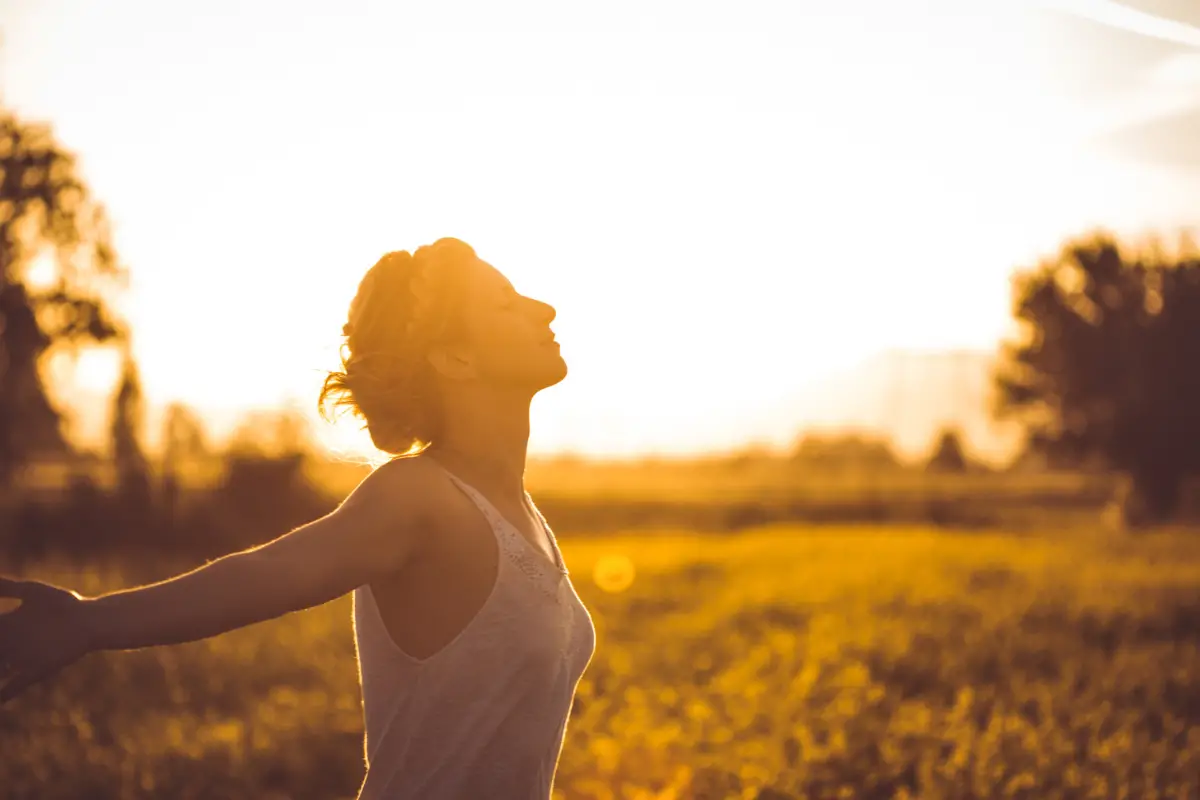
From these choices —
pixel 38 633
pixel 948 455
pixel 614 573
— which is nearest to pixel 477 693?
pixel 38 633

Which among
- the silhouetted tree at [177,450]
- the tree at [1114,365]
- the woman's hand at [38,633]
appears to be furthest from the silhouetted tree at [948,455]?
the woman's hand at [38,633]

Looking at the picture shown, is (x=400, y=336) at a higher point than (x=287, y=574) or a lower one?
higher

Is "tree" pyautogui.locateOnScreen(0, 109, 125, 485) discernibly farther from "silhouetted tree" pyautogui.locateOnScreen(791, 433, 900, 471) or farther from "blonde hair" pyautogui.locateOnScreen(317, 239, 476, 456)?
"silhouetted tree" pyautogui.locateOnScreen(791, 433, 900, 471)

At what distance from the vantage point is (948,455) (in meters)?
69.6

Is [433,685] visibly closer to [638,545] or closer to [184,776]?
[184,776]

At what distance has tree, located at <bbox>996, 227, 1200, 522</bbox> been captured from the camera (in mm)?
34375

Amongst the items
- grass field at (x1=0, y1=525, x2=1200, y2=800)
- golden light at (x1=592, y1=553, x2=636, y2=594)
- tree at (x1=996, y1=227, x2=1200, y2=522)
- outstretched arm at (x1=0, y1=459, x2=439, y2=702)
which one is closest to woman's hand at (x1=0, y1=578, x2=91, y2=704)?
outstretched arm at (x1=0, y1=459, x2=439, y2=702)

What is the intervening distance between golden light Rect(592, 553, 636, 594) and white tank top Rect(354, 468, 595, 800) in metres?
13.8

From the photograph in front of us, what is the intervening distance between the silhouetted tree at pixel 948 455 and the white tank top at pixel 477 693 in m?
70.6

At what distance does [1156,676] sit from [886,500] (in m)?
39.9

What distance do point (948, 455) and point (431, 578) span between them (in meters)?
71.5

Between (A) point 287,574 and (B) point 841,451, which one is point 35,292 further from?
(B) point 841,451

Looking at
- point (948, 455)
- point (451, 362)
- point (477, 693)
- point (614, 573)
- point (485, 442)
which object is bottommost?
point (614, 573)

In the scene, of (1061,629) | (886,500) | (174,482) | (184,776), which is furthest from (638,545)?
(886,500)
